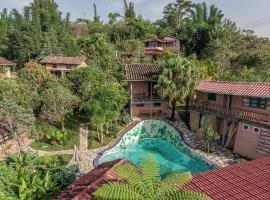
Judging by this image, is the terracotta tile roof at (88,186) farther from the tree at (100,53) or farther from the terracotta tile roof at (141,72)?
the tree at (100,53)

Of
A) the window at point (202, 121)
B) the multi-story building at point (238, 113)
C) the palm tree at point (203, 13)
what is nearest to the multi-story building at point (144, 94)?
the multi-story building at point (238, 113)

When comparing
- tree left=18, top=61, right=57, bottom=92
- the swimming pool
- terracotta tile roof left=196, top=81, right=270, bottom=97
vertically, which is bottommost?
the swimming pool

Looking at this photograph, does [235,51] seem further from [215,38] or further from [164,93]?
[164,93]

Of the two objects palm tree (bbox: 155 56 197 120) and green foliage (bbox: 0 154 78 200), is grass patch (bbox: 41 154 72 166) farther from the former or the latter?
palm tree (bbox: 155 56 197 120)

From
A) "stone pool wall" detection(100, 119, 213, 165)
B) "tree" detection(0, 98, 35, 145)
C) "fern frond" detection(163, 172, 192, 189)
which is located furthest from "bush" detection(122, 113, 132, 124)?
"fern frond" detection(163, 172, 192, 189)

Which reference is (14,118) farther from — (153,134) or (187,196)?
(187,196)

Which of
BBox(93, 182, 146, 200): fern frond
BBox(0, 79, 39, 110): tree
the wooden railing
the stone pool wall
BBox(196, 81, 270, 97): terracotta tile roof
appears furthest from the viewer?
the wooden railing

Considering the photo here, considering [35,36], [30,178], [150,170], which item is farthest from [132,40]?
[150,170]
